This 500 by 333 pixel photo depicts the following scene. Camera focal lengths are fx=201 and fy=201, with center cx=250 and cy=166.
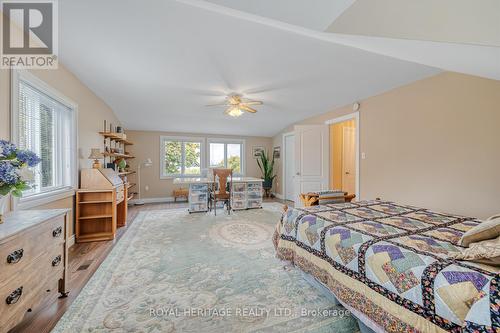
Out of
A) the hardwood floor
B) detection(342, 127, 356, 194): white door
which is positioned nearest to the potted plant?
detection(342, 127, 356, 194): white door

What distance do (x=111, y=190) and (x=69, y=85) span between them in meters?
1.53

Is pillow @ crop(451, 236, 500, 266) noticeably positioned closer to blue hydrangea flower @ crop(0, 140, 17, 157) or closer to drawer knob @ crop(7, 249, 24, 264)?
drawer knob @ crop(7, 249, 24, 264)

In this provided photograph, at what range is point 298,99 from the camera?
396 centimetres

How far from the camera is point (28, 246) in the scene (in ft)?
4.13

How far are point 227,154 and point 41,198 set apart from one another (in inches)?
191

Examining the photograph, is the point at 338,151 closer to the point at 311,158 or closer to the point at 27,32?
the point at 311,158

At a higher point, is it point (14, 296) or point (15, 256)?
point (15, 256)

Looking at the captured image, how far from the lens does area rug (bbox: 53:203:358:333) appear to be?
138 centimetres

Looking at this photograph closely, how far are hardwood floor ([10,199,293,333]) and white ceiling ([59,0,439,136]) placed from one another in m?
2.41

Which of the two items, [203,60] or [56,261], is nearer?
[56,261]

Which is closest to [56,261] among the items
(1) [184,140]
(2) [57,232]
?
(2) [57,232]

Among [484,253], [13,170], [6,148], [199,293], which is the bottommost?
[199,293]

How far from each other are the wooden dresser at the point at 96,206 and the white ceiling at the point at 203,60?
153 cm

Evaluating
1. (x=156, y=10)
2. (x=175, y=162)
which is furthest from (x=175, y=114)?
(x=156, y=10)
